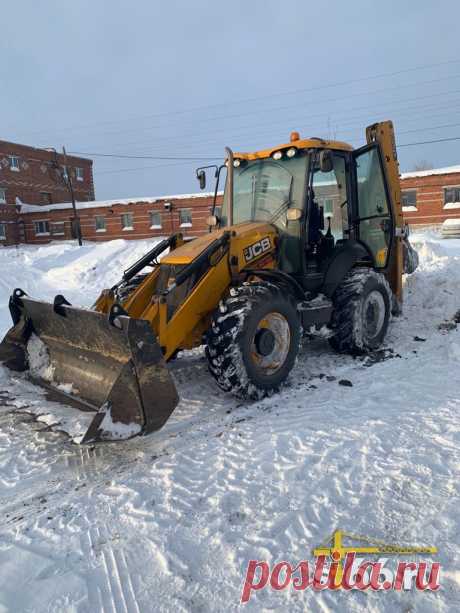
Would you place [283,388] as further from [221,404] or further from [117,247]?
[117,247]

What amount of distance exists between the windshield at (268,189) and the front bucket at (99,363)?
2.45 metres

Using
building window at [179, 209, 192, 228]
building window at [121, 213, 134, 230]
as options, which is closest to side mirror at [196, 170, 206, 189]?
building window at [179, 209, 192, 228]

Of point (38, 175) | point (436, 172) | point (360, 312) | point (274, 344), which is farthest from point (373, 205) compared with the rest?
point (38, 175)

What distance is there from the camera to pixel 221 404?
4.52m

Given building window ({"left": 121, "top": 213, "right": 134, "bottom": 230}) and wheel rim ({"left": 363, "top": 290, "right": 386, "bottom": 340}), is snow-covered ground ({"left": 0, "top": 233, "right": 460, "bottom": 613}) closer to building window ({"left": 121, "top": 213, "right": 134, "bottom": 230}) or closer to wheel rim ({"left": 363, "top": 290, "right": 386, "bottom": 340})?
wheel rim ({"left": 363, "top": 290, "right": 386, "bottom": 340})

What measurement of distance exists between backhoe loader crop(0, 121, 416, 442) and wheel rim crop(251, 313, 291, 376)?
0.01 m

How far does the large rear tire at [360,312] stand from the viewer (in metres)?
5.68

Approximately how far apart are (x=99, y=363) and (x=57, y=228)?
111 feet

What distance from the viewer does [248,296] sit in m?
4.46

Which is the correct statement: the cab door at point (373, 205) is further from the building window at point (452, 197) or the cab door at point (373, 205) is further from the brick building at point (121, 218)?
the brick building at point (121, 218)

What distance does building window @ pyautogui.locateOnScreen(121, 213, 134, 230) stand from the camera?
32.5 metres

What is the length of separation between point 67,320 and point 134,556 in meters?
2.45

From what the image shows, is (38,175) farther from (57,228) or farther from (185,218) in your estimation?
(185,218)

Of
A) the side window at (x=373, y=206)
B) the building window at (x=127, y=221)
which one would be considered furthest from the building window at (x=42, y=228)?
the side window at (x=373, y=206)
